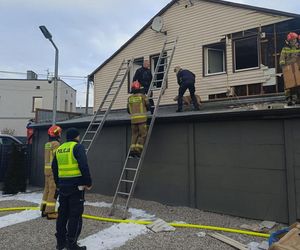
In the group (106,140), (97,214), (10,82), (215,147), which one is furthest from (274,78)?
(10,82)

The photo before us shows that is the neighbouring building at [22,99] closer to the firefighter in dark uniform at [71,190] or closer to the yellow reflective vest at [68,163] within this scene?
the yellow reflective vest at [68,163]

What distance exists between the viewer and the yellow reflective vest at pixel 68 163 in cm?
526

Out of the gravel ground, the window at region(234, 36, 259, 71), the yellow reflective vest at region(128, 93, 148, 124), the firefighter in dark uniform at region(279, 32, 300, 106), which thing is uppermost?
the window at region(234, 36, 259, 71)

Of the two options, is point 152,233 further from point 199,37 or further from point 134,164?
point 199,37

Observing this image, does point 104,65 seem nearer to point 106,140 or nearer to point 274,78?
point 106,140

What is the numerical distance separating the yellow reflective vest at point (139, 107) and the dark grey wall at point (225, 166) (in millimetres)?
946

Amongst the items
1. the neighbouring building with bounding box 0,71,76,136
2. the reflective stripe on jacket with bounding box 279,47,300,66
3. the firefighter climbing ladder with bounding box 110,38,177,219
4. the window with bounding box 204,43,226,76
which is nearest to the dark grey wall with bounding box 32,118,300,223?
the firefighter climbing ladder with bounding box 110,38,177,219

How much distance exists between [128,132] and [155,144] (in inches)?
44.8

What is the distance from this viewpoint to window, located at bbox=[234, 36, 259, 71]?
35.8ft

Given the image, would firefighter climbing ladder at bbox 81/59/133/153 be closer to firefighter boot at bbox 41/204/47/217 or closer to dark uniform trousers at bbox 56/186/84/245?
firefighter boot at bbox 41/204/47/217

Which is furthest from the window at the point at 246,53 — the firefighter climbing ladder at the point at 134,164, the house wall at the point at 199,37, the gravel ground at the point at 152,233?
the gravel ground at the point at 152,233

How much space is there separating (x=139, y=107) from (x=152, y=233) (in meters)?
3.25

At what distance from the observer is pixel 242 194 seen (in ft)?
23.7

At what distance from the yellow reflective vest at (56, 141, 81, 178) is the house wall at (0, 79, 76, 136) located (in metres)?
30.9
